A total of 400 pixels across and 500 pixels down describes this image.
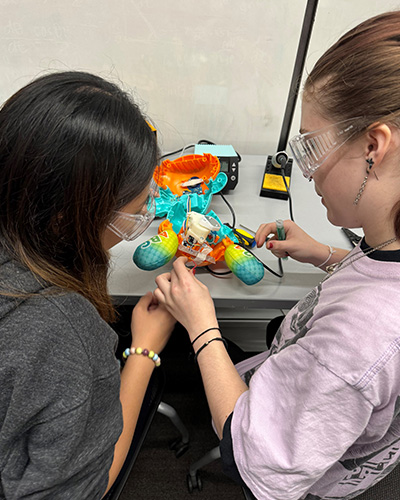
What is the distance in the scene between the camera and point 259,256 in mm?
966

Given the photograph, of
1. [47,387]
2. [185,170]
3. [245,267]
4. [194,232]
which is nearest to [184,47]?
[185,170]

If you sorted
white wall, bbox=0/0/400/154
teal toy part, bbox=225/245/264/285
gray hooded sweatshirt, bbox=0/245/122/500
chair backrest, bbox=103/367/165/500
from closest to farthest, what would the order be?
1. gray hooded sweatshirt, bbox=0/245/122/500
2. chair backrest, bbox=103/367/165/500
3. teal toy part, bbox=225/245/264/285
4. white wall, bbox=0/0/400/154

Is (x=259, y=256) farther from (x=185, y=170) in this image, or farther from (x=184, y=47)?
(x=184, y=47)

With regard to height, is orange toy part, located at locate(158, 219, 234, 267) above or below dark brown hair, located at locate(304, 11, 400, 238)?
below

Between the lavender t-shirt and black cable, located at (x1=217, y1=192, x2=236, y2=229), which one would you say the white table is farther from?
the lavender t-shirt

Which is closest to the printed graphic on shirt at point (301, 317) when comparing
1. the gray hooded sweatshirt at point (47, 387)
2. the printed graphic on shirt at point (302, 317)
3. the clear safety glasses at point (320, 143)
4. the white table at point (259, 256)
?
the printed graphic on shirt at point (302, 317)

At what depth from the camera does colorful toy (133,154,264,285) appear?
0.82 m

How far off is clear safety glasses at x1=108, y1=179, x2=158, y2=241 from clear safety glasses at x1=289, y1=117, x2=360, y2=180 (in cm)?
29

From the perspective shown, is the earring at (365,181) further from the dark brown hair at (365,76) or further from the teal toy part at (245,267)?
the teal toy part at (245,267)

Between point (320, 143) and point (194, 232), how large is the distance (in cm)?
37

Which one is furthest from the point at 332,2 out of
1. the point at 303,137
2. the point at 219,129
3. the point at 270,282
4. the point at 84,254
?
the point at 84,254

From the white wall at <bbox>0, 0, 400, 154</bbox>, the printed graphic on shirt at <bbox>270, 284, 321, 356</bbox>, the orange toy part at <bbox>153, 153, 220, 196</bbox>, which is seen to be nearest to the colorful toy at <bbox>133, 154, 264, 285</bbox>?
the orange toy part at <bbox>153, 153, 220, 196</bbox>

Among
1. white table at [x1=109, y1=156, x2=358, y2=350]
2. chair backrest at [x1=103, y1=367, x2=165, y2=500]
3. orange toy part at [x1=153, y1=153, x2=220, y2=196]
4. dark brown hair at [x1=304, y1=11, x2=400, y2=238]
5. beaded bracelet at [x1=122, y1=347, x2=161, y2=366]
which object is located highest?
dark brown hair at [x1=304, y1=11, x2=400, y2=238]

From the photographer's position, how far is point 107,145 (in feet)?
1.64
